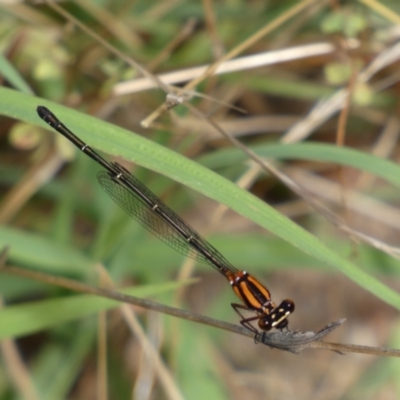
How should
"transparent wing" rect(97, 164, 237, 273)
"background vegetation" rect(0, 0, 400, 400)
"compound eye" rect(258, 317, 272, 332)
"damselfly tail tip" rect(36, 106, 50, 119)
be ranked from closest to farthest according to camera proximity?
"damselfly tail tip" rect(36, 106, 50, 119)
"compound eye" rect(258, 317, 272, 332)
"transparent wing" rect(97, 164, 237, 273)
"background vegetation" rect(0, 0, 400, 400)

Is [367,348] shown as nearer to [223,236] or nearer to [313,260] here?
[313,260]

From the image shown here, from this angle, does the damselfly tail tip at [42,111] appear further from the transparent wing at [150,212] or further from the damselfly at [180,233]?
the transparent wing at [150,212]

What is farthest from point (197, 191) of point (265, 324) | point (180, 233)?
point (265, 324)

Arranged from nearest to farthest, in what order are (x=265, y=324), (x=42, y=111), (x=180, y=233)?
(x=42, y=111) < (x=265, y=324) < (x=180, y=233)

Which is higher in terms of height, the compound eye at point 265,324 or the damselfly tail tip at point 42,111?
the damselfly tail tip at point 42,111

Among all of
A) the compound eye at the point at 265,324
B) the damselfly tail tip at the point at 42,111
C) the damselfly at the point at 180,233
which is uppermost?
the damselfly tail tip at the point at 42,111

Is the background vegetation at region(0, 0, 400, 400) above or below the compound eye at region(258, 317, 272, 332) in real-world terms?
above

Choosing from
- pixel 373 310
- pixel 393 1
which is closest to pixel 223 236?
pixel 373 310

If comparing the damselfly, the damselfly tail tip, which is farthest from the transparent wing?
the damselfly tail tip

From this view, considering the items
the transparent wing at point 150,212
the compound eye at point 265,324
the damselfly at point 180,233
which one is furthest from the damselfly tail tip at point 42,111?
the compound eye at point 265,324

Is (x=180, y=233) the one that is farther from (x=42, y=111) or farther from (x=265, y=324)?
(x=42, y=111)

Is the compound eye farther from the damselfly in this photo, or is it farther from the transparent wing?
the transparent wing
